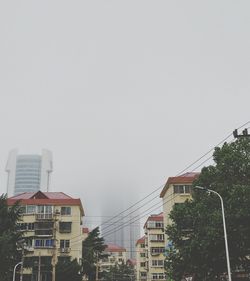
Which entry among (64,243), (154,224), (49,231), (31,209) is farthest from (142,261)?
(31,209)

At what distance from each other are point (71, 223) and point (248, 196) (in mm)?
47880

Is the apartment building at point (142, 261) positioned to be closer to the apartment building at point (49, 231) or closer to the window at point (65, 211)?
the apartment building at point (49, 231)

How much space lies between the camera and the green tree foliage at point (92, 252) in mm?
74875

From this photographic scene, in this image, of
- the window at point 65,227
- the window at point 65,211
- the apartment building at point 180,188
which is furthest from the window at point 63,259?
the apartment building at point 180,188

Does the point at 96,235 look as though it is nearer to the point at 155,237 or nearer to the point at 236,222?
the point at 155,237

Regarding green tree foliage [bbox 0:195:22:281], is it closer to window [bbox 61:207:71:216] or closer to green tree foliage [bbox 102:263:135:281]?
window [bbox 61:207:71:216]

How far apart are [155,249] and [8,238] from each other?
173ft

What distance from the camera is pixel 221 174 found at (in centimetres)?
3159

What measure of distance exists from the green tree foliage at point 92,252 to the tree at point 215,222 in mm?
45067

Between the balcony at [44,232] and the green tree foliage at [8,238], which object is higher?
the balcony at [44,232]

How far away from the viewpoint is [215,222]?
1133 inches

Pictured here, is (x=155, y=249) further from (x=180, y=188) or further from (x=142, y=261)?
(x=180, y=188)

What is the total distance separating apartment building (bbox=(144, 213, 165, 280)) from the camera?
86812 mm

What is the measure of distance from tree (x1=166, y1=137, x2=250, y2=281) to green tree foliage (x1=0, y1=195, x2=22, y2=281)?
1704 cm
